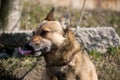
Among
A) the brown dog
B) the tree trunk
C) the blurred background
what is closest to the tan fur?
the brown dog

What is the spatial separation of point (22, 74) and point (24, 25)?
2036 mm

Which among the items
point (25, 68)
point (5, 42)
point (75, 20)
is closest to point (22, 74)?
point (25, 68)

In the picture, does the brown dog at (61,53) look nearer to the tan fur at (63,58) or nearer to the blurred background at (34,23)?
the tan fur at (63,58)

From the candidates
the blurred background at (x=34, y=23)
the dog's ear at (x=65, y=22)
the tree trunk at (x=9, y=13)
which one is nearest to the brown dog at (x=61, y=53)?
the dog's ear at (x=65, y=22)

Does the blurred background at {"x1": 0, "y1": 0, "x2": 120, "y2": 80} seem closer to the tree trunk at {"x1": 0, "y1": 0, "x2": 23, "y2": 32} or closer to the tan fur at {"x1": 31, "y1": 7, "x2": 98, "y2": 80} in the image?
the tree trunk at {"x1": 0, "y1": 0, "x2": 23, "y2": 32}

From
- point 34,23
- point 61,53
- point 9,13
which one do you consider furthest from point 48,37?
point 34,23

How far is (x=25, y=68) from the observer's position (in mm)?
8273

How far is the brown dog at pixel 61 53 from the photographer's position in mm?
6715

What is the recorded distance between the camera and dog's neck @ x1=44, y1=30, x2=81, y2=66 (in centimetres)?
684

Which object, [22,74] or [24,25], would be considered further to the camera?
[24,25]

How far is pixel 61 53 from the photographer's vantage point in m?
6.87

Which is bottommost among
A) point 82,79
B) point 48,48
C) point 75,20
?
point 75,20

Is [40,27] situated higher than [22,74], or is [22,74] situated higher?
[40,27]

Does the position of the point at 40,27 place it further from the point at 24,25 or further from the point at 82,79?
the point at 24,25
